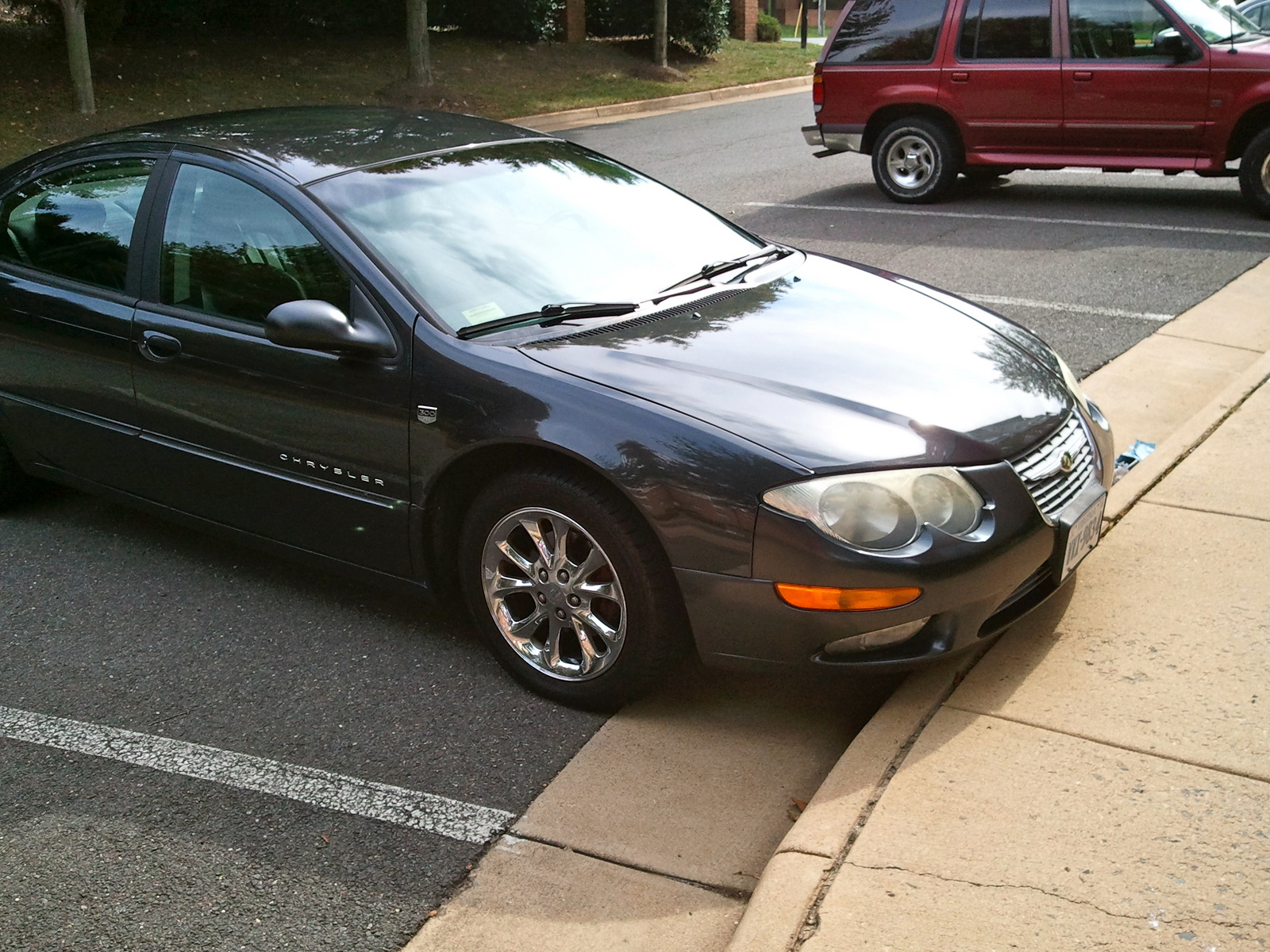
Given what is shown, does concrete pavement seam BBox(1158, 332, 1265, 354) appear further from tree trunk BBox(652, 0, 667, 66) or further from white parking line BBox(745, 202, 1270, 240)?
tree trunk BBox(652, 0, 667, 66)

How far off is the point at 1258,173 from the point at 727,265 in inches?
287

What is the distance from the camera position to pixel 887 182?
11.9 metres

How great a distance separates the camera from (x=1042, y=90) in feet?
35.8

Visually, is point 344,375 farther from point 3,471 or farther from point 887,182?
point 887,182

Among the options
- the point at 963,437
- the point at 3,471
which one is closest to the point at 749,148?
the point at 3,471

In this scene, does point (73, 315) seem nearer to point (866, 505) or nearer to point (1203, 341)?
point (866, 505)

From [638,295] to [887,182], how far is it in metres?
8.23

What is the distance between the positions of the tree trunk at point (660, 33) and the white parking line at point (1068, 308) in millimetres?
16504

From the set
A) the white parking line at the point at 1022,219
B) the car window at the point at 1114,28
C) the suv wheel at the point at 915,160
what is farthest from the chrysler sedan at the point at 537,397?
the suv wheel at the point at 915,160

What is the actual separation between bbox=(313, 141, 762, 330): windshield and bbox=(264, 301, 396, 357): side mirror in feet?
0.65

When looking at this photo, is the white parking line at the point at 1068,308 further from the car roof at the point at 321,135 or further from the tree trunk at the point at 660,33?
the tree trunk at the point at 660,33

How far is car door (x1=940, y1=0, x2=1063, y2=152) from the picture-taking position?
35.7 ft

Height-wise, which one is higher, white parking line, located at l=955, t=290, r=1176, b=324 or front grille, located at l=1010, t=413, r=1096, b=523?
front grille, located at l=1010, t=413, r=1096, b=523

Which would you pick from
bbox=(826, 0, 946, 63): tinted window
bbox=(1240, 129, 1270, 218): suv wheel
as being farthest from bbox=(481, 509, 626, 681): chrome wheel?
bbox=(826, 0, 946, 63): tinted window
